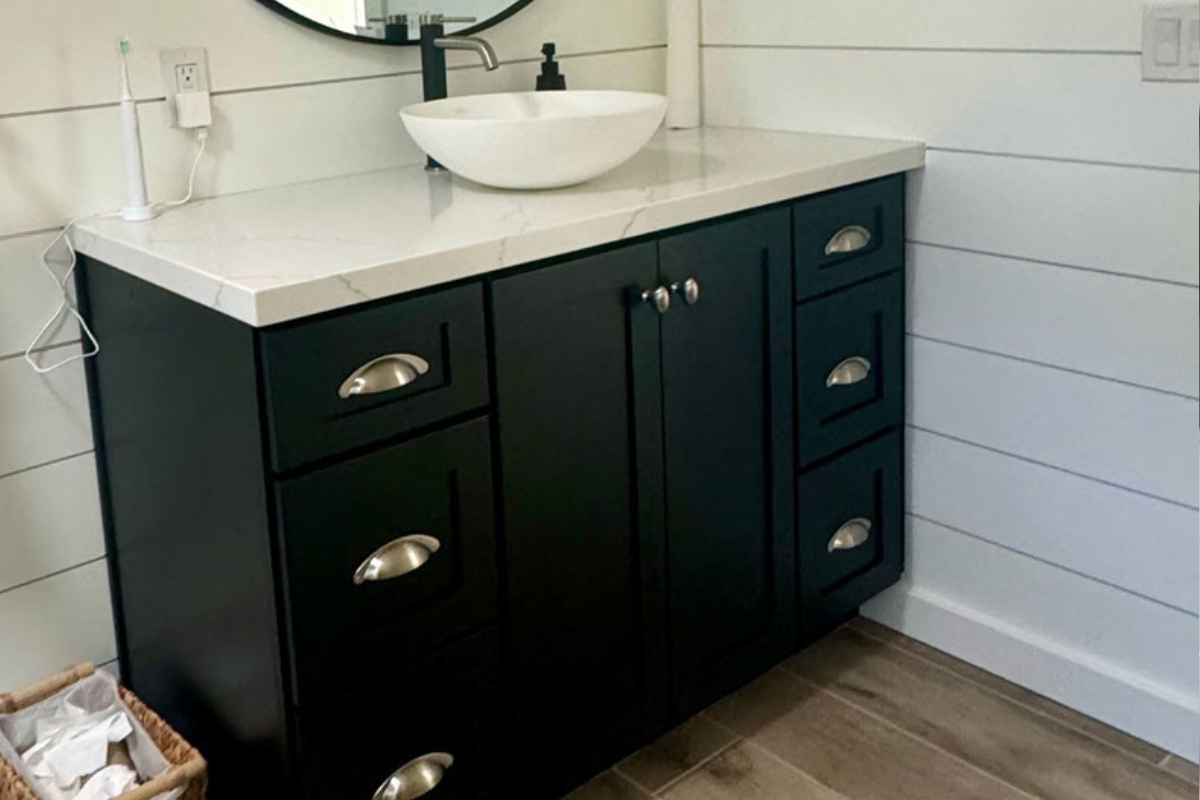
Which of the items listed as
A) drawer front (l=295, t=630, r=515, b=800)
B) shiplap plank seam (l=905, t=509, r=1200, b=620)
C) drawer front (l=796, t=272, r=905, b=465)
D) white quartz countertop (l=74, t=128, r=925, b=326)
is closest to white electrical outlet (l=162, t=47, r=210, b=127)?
white quartz countertop (l=74, t=128, r=925, b=326)

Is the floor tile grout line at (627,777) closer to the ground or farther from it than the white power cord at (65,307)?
closer to the ground

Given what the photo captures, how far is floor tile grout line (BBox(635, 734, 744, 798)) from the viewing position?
2.02 metres

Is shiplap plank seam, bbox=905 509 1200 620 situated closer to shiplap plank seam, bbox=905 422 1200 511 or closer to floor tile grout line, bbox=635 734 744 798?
shiplap plank seam, bbox=905 422 1200 511

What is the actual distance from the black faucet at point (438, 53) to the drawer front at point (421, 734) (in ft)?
2.64

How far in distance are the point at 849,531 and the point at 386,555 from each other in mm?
962

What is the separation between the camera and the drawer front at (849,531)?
220 centimetres

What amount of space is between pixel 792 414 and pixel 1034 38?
0.67 meters

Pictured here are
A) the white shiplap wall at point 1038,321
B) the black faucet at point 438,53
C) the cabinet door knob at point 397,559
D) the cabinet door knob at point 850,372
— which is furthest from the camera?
the cabinet door knob at point 850,372

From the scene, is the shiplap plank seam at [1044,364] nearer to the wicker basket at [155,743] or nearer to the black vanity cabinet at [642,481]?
the black vanity cabinet at [642,481]

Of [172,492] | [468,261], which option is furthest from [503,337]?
[172,492]

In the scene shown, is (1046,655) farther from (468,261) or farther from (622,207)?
(468,261)

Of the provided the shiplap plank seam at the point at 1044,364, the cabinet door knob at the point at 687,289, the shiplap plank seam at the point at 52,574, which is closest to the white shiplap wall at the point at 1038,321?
the shiplap plank seam at the point at 1044,364

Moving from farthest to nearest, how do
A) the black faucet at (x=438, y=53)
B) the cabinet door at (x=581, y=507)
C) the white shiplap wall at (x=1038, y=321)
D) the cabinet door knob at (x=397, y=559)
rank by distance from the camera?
the black faucet at (x=438, y=53)
the white shiplap wall at (x=1038, y=321)
the cabinet door at (x=581, y=507)
the cabinet door knob at (x=397, y=559)

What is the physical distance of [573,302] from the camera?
5.70 feet
